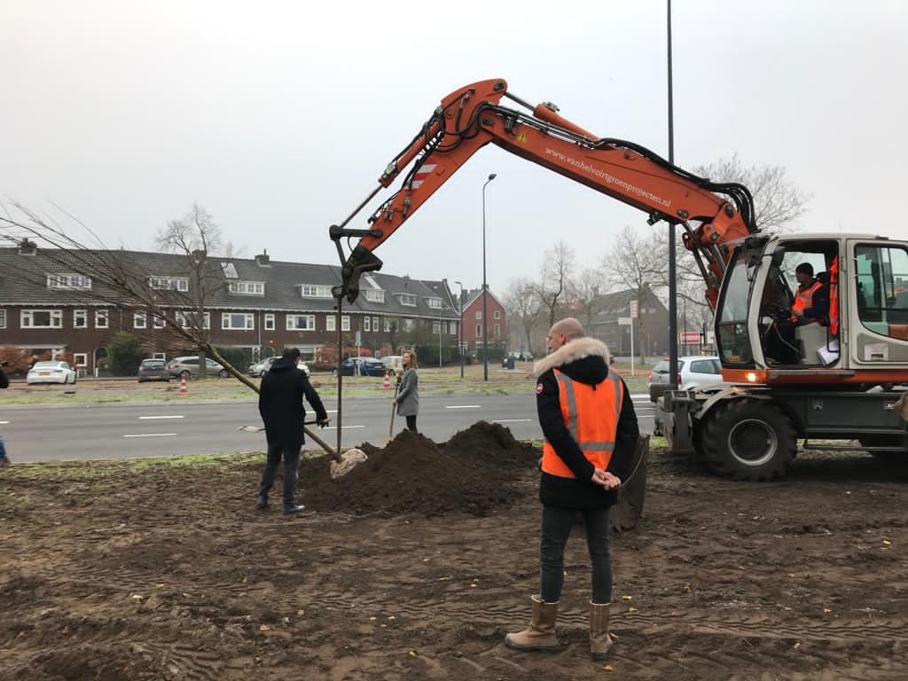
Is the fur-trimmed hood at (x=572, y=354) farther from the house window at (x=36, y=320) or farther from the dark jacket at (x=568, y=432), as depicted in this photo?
the house window at (x=36, y=320)

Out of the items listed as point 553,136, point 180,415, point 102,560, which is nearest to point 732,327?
point 553,136

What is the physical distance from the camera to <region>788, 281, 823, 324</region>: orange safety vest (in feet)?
27.6

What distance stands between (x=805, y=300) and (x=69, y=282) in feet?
28.2

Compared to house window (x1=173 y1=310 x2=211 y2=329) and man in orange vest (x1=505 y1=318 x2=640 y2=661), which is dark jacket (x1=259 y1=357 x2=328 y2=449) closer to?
house window (x1=173 y1=310 x2=211 y2=329)

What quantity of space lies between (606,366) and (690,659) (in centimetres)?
161

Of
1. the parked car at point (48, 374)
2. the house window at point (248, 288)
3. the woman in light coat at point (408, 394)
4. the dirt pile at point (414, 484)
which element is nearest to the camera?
the dirt pile at point (414, 484)

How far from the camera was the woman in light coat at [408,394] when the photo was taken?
10219 mm

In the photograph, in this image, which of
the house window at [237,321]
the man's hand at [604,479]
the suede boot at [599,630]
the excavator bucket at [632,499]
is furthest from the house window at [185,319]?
the house window at [237,321]

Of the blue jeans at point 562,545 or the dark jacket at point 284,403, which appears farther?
the dark jacket at point 284,403

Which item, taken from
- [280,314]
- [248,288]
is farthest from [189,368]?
[248,288]

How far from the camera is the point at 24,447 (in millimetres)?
12344

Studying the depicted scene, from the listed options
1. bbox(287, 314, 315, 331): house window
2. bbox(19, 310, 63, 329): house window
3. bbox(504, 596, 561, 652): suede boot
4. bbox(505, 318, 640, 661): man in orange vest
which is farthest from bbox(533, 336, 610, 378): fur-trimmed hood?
bbox(287, 314, 315, 331): house window

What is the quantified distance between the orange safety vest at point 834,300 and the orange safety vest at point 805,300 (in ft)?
0.51

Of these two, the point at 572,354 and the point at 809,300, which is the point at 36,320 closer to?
the point at 809,300
